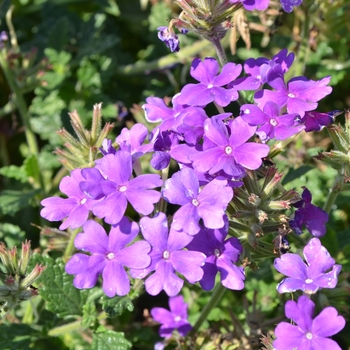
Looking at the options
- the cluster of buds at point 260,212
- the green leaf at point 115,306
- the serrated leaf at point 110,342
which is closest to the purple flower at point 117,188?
the cluster of buds at point 260,212

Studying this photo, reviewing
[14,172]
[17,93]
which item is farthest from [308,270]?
[17,93]

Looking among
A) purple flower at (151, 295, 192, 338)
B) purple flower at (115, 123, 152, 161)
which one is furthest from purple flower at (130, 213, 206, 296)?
purple flower at (151, 295, 192, 338)

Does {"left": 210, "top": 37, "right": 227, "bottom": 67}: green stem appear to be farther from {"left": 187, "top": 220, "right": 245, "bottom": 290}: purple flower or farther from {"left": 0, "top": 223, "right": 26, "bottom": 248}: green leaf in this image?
{"left": 0, "top": 223, "right": 26, "bottom": 248}: green leaf

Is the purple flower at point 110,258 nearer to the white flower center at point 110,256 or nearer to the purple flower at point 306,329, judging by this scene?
the white flower center at point 110,256

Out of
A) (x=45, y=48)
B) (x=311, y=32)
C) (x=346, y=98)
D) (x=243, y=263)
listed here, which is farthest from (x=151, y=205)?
(x=346, y=98)

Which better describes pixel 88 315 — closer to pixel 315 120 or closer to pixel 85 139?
pixel 85 139
